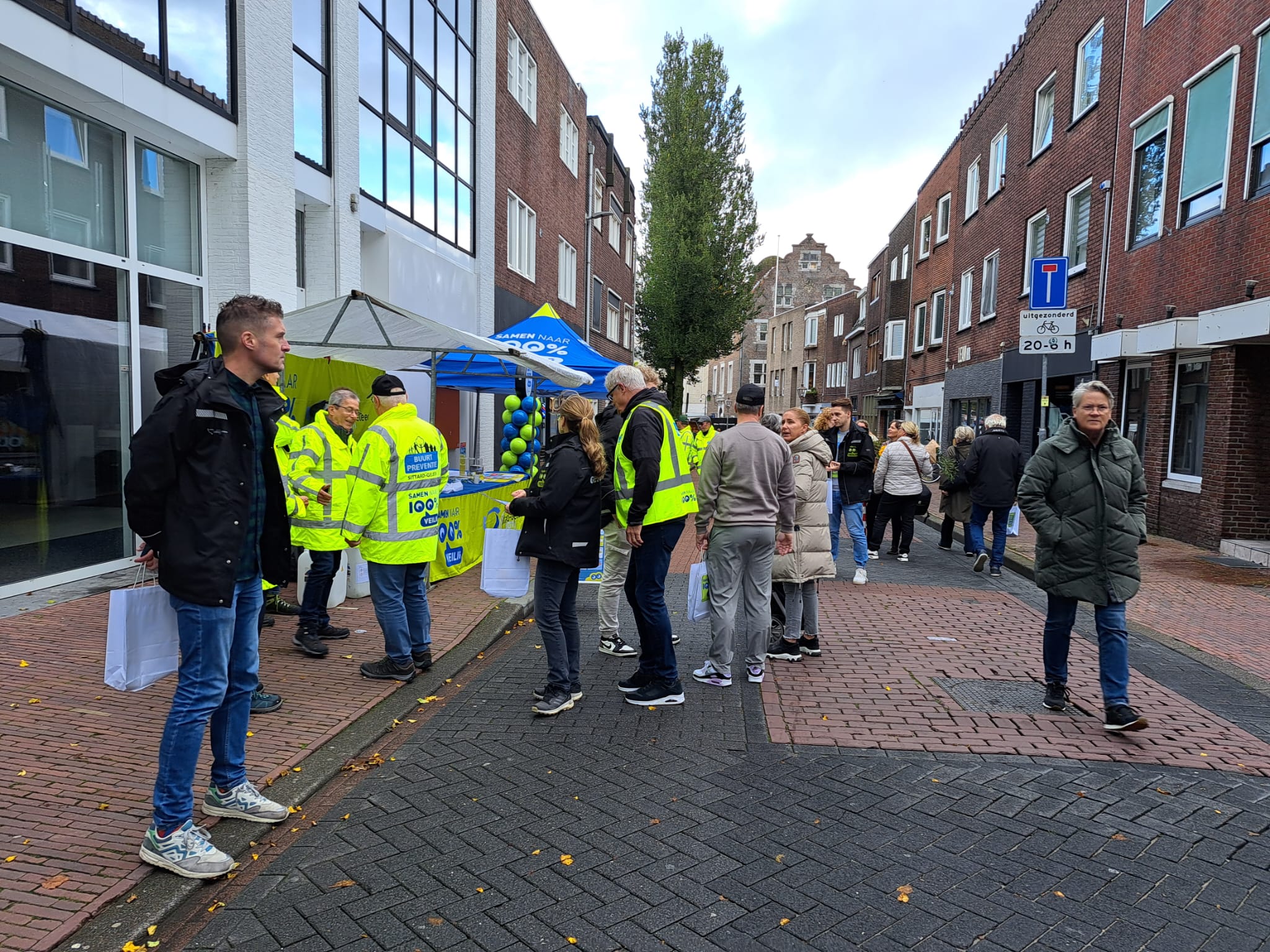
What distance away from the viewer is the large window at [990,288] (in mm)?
21078

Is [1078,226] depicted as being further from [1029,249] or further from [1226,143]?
[1226,143]

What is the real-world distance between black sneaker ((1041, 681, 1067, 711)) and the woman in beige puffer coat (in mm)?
1501

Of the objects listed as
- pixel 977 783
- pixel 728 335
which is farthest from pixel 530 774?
pixel 728 335

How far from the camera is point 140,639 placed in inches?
123

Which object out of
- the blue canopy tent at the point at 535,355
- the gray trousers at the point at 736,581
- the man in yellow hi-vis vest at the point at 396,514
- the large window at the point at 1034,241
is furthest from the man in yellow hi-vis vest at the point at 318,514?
the large window at the point at 1034,241

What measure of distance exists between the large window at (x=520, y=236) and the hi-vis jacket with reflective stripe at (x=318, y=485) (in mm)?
13879

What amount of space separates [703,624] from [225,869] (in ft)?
15.2

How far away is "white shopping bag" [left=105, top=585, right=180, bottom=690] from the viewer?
3.06m

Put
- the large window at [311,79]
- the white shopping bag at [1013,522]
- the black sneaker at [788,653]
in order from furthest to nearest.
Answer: the white shopping bag at [1013,522] → the large window at [311,79] → the black sneaker at [788,653]

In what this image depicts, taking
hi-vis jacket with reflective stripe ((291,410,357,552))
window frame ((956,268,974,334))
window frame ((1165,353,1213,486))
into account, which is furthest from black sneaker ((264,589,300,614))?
window frame ((956,268,974,334))

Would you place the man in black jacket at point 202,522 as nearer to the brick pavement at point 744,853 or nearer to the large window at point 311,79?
the brick pavement at point 744,853

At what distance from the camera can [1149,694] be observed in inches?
212

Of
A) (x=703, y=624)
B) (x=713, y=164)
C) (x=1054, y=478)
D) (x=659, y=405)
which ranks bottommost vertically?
(x=703, y=624)

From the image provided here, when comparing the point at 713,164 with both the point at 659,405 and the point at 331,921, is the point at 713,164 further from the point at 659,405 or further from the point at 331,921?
the point at 331,921
